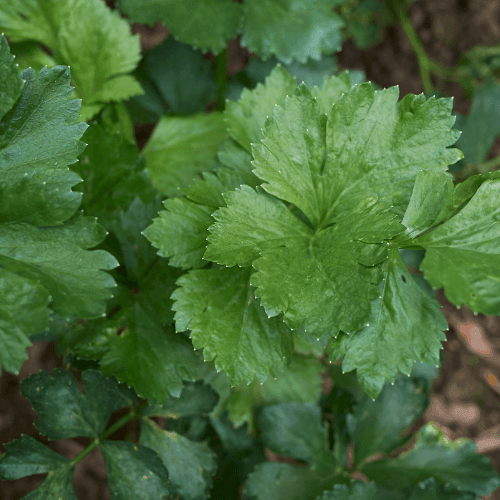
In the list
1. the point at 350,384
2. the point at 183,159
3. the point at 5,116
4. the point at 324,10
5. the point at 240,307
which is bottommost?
the point at 350,384

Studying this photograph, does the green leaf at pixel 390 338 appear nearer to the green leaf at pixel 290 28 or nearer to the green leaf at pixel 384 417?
the green leaf at pixel 384 417

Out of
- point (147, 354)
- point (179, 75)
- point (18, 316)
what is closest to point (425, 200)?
point (147, 354)

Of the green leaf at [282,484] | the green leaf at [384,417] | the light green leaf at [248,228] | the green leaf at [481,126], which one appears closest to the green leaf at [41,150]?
the light green leaf at [248,228]

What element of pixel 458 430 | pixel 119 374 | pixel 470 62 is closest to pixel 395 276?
pixel 119 374

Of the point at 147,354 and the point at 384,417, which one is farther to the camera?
the point at 384,417

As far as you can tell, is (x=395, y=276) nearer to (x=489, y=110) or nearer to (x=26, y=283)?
(x=26, y=283)

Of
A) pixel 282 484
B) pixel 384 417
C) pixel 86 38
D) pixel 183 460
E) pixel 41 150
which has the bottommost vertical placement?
pixel 384 417

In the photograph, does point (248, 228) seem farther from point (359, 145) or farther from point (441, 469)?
point (441, 469)
